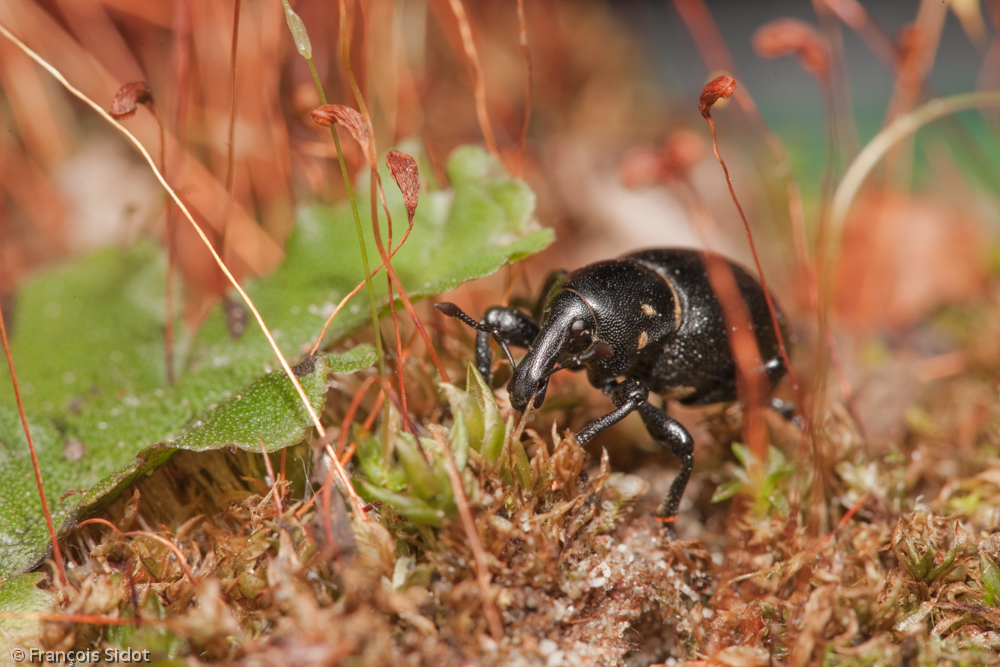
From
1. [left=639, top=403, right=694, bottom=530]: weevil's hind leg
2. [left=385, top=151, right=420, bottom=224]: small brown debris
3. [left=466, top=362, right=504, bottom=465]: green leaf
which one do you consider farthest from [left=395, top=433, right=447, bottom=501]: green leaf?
[left=639, top=403, right=694, bottom=530]: weevil's hind leg

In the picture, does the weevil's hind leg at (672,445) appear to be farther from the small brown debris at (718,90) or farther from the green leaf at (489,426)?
the small brown debris at (718,90)

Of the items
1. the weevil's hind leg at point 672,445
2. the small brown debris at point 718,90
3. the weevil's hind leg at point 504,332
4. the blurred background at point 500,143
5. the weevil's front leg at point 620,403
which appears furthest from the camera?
the blurred background at point 500,143

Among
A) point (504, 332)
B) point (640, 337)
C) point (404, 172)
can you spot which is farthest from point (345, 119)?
point (640, 337)

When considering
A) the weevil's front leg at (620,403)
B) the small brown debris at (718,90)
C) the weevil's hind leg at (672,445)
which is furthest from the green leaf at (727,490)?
the small brown debris at (718,90)

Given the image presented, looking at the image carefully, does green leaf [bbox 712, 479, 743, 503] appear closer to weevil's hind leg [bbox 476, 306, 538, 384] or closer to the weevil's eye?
the weevil's eye

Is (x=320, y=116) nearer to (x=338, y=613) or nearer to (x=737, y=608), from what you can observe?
(x=338, y=613)

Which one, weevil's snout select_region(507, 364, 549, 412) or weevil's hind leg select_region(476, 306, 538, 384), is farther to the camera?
weevil's hind leg select_region(476, 306, 538, 384)

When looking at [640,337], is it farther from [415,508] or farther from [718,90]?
[415,508]
